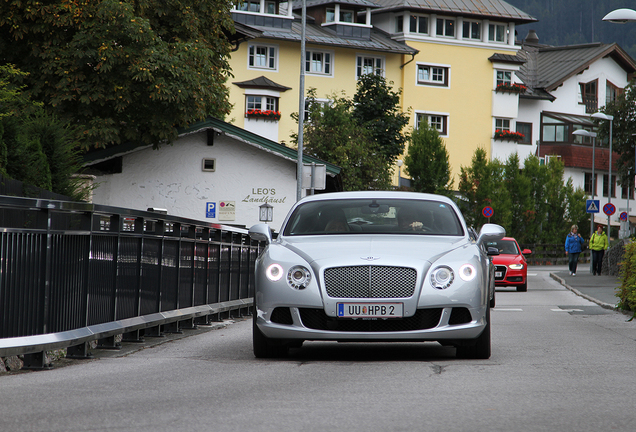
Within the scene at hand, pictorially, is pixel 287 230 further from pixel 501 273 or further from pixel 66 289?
pixel 501 273

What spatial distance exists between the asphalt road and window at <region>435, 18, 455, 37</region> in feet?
209

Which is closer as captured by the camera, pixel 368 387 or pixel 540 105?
pixel 368 387

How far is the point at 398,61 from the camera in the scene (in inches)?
2825

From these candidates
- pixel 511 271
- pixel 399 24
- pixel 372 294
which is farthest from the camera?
pixel 399 24

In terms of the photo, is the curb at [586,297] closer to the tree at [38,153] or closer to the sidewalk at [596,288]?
the sidewalk at [596,288]

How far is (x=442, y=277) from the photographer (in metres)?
9.08

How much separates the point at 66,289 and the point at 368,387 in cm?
310

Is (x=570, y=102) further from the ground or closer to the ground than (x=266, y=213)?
further from the ground

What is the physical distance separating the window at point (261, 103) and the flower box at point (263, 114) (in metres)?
0.74

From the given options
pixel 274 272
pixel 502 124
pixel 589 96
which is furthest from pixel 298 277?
pixel 589 96

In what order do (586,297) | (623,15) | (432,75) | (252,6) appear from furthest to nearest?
(432,75) < (252,6) < (623,15) < (586,297)

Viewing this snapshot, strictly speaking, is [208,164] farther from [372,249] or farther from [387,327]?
[387,327]

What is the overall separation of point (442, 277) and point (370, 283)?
0.65 m

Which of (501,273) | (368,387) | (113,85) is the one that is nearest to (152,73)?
(113,85)
